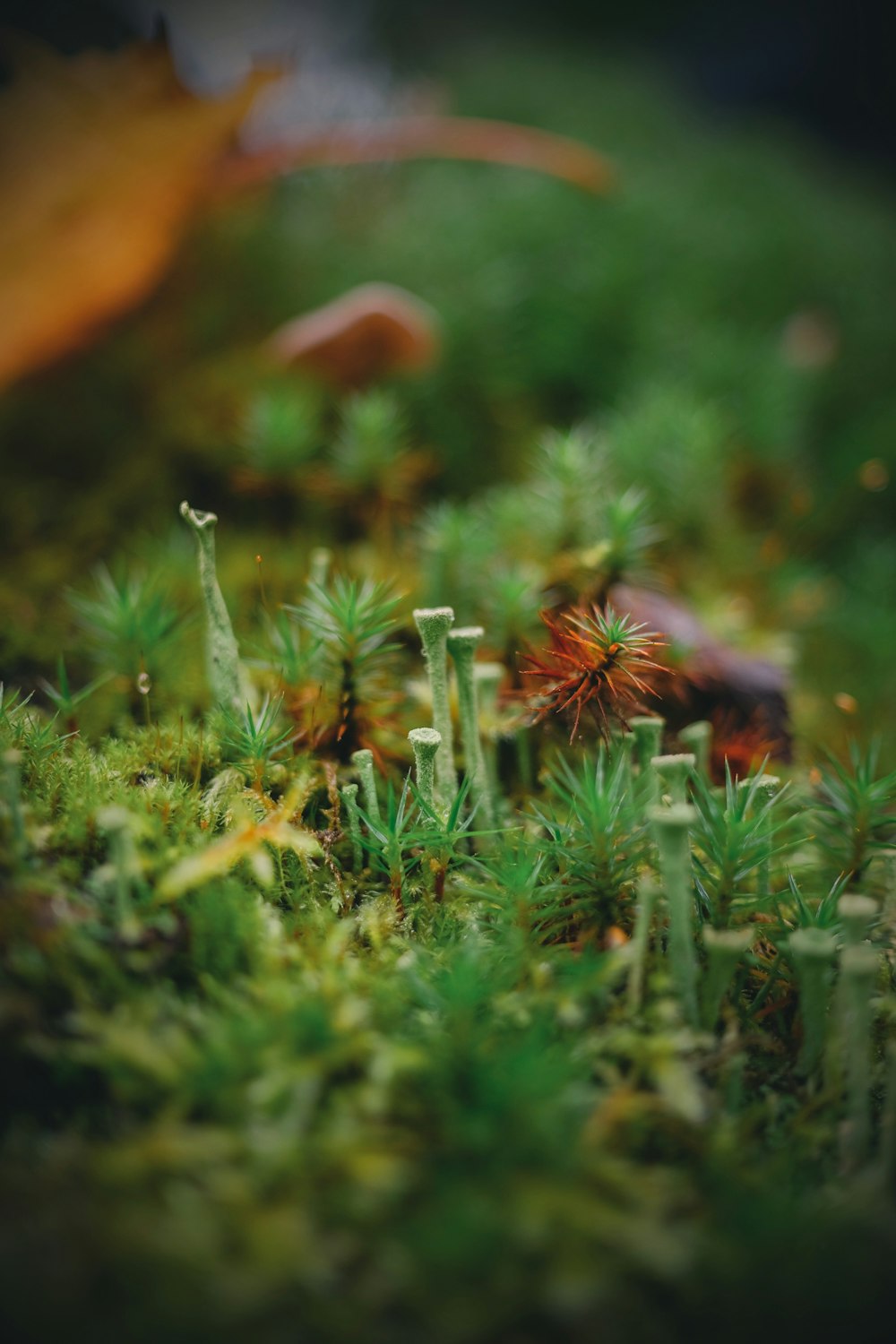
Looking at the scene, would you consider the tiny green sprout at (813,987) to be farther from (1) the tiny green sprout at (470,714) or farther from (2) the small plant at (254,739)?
(2) the small plant at (254,739)

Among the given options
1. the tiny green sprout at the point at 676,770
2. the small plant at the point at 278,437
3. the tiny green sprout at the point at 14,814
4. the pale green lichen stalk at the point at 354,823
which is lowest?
the pale green lichen stalk at the point at 354,823

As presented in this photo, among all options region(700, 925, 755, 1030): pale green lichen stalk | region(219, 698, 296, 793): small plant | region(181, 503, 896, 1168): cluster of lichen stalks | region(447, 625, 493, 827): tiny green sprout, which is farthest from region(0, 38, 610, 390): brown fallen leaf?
region(700, 925, 755, 1030): pale green lichen stalk

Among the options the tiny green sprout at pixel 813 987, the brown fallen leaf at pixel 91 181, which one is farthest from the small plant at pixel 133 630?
the tiny green sprout at pixel 813 987

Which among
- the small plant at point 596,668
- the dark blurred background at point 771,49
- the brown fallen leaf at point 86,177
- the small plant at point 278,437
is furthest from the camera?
the dark blurred background at point 771,49

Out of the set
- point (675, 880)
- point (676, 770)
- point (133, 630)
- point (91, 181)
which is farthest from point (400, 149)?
point (675, 880)

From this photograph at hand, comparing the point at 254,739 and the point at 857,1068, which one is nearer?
the point at 857,1068

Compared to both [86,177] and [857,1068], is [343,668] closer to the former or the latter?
[857,1068]

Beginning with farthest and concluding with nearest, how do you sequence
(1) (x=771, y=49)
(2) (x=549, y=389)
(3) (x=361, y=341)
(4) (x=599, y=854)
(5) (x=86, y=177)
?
(1) (x=771, y=49) → (2) (x=549, y=389) → (3) (x=361, y=341) → (5) (x=86, y=177) → (4) (x=599, y=854)

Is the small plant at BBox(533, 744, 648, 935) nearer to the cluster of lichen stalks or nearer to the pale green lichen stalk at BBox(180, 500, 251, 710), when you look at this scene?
the cluster of lichen stalks
